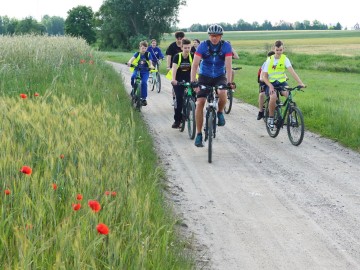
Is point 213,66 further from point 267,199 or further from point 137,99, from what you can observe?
point 137,99

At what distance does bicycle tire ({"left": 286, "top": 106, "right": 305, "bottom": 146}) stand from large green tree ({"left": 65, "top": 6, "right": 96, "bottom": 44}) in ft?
319

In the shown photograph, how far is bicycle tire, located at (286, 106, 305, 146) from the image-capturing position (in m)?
11.0

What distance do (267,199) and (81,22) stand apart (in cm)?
10379

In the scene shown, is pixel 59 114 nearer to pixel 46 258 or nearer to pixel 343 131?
pixel 46 258

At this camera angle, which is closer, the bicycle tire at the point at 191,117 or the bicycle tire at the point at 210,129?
the bicycle tire at the point at 210,129

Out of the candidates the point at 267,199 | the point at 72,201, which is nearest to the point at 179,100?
the point at 267,199

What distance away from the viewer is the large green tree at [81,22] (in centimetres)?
10619

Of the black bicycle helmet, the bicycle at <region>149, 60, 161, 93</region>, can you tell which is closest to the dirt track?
the black bicycle helmet

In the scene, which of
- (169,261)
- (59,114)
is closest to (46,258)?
(169,261)

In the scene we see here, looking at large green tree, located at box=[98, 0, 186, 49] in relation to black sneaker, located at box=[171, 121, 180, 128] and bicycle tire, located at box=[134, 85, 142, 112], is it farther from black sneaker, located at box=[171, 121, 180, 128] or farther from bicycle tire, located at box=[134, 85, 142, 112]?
black sneaker, located at box=[171, 121, 180, 128]

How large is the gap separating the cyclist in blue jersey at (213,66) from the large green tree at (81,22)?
9786 centimetres

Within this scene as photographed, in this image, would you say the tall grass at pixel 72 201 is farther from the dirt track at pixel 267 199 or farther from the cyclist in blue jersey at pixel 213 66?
the cyclist in blue jersey at pixel 213 66

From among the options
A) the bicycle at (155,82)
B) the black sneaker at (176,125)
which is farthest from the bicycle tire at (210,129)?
the bicycle at (155,82)

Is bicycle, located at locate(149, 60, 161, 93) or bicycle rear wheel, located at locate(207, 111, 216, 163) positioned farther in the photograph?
bicycle, located at locate(149, 60, 161, 93)
